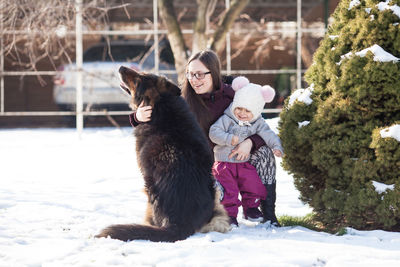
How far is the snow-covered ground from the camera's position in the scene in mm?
3139

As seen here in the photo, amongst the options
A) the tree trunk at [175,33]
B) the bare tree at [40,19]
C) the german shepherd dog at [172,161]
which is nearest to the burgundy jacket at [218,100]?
the german shepherd dog at [172,161]

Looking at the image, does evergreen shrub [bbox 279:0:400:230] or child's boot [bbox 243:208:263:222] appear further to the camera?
child's boot [bbox 243:208:263:222]

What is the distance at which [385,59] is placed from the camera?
3727 mm

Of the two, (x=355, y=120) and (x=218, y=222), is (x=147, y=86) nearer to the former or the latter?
(x=218, y=222)

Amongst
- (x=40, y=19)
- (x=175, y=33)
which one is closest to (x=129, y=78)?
(x=40, y=19)

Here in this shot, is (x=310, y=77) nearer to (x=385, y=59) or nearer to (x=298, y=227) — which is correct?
(x=385, y=59)

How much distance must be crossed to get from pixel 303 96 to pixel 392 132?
35.0 inches

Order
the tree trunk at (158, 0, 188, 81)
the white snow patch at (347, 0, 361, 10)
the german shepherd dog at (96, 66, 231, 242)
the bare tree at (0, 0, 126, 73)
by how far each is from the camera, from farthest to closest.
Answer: the tree trunk at (158, 0, 188, 81) < the bare tree at (0, 0, 126, 73) < the white snow patch at (347, 0, 361, 10) < the german shepherd dog at (96, 66, 231, 242)

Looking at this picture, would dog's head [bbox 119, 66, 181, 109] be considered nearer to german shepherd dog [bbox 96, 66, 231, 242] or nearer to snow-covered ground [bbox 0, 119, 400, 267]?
german shepherd dog [bbox 96, 66, 231, 242]

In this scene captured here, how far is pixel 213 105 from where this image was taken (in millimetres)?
4555

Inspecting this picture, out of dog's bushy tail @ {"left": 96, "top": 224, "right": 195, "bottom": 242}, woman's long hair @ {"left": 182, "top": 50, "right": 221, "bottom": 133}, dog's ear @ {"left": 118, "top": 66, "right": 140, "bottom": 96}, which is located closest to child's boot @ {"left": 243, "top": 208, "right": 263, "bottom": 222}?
woman's long hair @ {"left": 182, "top": 50, "right": 221, "bottom": 133}

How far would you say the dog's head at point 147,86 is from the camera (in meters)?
3.78

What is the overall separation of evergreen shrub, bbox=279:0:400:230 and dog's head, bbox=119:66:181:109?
1163 mm

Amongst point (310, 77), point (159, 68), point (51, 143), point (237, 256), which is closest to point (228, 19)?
point (159, 68)
